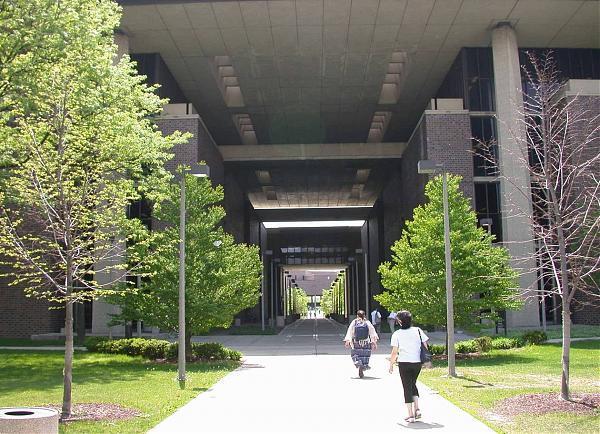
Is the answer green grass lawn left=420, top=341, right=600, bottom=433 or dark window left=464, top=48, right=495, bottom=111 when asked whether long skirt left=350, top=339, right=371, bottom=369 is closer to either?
green grass lawn left=420, top=341, right=600, bottom=433

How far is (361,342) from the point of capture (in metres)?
16.5

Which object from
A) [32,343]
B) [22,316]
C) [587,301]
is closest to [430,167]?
[587,301]

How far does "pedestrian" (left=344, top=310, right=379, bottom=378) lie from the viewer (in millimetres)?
16280

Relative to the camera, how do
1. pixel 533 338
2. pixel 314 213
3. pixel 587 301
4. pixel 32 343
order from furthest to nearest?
pixel 314 213, pixel 587 301, pixel 32 343, pixel 533 338

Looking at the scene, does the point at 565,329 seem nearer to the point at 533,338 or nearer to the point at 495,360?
the point at 495,360

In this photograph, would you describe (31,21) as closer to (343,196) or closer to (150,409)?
(150,409)

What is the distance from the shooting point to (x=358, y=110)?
143 feet

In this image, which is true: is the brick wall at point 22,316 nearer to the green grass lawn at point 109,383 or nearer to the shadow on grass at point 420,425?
the green grass lawn at point 109,383

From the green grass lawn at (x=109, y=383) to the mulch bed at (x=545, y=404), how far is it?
5.96 meters

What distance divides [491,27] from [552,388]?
82.5ft

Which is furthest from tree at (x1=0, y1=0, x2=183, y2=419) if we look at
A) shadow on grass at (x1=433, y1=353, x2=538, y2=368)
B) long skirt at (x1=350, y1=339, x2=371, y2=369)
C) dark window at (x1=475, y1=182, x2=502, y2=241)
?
dark window at (x1=475, y1=182, x2=502, y2=241)

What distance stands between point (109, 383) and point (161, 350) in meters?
6.44

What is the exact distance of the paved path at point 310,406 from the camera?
955cm

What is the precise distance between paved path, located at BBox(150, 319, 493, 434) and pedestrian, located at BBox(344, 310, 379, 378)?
402 mm
